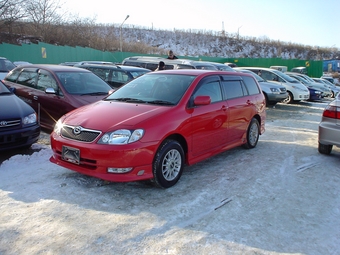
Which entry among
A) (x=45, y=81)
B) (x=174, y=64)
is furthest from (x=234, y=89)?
(x=174, y=64)

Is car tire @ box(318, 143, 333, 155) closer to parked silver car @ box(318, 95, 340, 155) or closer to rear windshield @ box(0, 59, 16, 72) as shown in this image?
parked silver car @ box(318, 95, 340, 155)

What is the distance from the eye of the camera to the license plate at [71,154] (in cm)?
410

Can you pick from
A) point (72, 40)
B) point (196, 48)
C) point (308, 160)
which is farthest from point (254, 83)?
point (196, 48)

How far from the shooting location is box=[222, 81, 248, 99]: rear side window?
230 inches

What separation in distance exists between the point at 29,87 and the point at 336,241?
731 cm

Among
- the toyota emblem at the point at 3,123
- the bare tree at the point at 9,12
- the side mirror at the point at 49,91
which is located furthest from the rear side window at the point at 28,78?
the bare tree at the point at 9,12

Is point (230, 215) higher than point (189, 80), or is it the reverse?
point (189, 80)

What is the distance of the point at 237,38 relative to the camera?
72812 mm

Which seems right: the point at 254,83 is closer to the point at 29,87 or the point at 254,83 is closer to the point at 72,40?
the point at 29,87

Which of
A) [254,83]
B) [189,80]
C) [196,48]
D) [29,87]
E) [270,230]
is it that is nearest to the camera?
[270,230]

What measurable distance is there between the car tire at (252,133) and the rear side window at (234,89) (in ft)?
2.37

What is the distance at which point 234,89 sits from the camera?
612 cm

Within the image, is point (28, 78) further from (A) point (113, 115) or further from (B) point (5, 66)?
(B) point (5, 66)

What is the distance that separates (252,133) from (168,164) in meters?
3.05
